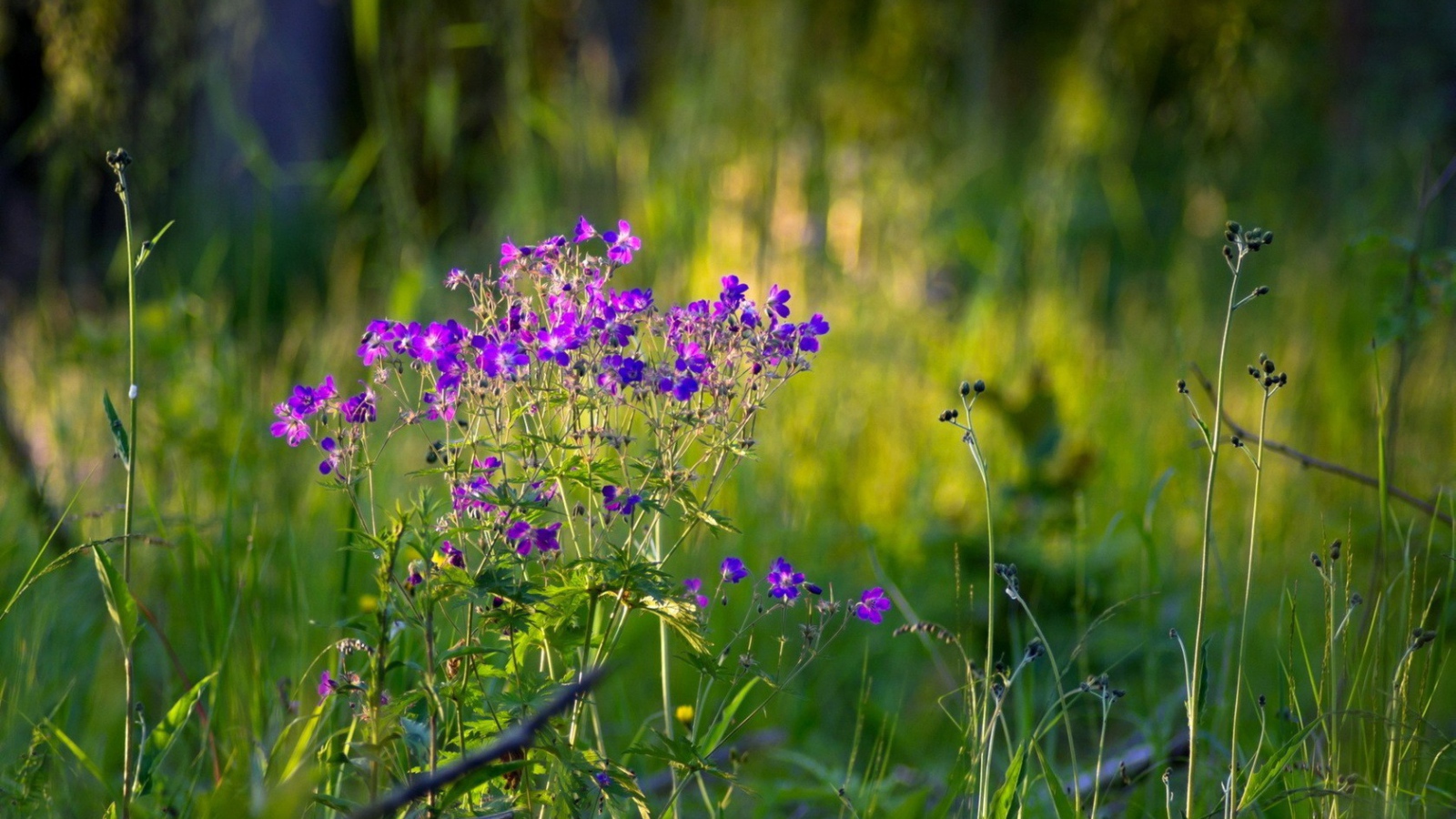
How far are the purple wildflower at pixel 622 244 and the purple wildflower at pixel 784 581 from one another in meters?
0.37

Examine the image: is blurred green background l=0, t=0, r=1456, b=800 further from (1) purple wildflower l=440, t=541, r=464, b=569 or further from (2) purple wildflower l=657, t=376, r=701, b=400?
(2) purple wildflower l=657, t=376, r=701, b=400

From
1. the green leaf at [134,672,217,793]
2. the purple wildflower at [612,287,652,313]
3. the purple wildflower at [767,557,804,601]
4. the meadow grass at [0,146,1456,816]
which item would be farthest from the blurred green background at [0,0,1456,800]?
the purple wildflower at [612,287,652,313]

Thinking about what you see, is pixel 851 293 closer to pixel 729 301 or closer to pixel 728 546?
pixel 728 546

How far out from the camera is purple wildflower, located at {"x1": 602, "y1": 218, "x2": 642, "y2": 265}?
1263 millimetres

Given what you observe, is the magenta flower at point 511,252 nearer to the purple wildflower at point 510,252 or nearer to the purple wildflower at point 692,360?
the purple wildflower at point 510,252

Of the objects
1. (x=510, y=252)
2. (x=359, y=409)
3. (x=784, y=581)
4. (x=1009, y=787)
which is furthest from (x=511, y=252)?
(x=1009, y=787)

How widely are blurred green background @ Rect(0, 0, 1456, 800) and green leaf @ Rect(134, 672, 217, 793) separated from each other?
0.16m

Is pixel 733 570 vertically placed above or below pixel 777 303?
below

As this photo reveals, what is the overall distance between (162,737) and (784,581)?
2.30 feet

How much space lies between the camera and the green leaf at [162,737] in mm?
1235

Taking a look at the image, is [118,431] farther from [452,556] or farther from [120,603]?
[452,556]

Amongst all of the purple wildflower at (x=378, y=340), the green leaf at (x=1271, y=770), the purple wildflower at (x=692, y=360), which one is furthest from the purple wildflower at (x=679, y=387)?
the green leaf at (x=1271, y=770)

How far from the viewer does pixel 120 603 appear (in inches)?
47.5

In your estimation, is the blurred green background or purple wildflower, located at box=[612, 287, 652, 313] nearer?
purple wildflower, located at box=[612, 287, 652, 313]
